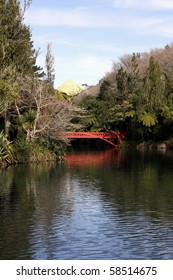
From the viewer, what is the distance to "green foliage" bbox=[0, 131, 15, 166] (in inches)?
1407

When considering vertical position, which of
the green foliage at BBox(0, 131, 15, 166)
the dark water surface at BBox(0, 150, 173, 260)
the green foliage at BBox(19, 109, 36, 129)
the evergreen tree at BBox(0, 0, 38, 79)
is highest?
the evergreen tree at BBox(0, 0, 38, 79)

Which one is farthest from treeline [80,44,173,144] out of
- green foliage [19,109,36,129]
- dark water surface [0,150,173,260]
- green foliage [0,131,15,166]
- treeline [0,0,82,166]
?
dark water surface [0,150,173,260]

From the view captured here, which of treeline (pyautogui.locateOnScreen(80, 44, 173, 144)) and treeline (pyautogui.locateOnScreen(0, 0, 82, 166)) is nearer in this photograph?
treeline (pyautogui.locateOnScreen(0, 0, 82, 166))

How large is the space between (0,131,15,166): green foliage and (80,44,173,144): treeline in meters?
26.0

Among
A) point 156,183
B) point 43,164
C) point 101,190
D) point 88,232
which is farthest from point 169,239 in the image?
point 43,164

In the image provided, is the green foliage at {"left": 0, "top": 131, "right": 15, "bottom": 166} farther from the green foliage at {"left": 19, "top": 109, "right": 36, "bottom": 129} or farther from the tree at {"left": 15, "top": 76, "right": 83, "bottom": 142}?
the green foliage at {"left": 19, "top": 109, "right": 36, "bottom": 129}

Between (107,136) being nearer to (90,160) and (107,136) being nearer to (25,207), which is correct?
(90,160)

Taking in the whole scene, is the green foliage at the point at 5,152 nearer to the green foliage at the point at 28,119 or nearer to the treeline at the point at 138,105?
the green foliage at the point at 28,119

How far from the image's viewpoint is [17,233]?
16.5 meters

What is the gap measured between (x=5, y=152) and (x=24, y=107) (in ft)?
18.9

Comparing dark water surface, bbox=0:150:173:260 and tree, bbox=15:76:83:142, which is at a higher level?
tree, bbox=15:76:83:142

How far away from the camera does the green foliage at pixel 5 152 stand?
117 ft

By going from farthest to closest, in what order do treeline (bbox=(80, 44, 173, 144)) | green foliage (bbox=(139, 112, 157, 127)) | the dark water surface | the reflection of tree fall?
treeline (bbox=(80, 44, 173, 144)) < green foliage (bbox=(139, 112, 157, 127)) < the reflection of tree < the dark water surface
